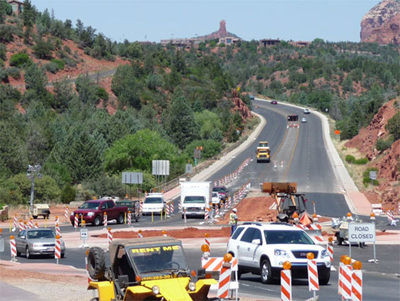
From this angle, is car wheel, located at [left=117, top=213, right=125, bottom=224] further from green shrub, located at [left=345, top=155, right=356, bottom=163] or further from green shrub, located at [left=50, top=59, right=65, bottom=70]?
green shrub, located at [left=50, top=59, right=65, bottom=70]

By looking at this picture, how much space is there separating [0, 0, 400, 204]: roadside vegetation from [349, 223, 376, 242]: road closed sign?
40.9 m

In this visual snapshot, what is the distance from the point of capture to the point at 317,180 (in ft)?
248

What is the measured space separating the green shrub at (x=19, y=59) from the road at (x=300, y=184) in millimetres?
45024

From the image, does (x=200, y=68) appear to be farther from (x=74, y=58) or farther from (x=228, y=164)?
(x=228, y=164)

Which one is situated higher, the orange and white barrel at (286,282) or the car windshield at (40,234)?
the orange and white barrel at (286,282)

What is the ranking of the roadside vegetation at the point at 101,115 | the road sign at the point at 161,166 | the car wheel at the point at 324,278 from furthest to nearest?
the roadside vegetation at the point at 101,115, the road sign at the point at 161,166, the car wheel at the point at 324,278

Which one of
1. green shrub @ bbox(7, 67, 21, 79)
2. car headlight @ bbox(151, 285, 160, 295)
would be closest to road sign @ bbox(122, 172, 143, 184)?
car headlight @ bbox(151, 285, 160, 295)

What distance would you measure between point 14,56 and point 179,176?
61775mm

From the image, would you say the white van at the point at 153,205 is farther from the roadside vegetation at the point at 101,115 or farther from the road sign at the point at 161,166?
the roadside vegetation at the point at 101,115

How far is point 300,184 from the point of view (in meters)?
73.7

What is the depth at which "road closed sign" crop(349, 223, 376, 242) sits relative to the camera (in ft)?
83.0

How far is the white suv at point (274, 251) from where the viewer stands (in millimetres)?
19500

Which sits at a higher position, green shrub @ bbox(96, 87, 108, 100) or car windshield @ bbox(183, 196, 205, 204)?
green shrub @ bbox(96, 87, 108, 100)

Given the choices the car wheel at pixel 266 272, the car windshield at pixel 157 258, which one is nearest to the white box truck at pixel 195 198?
the car wheel at pixel 266 272
